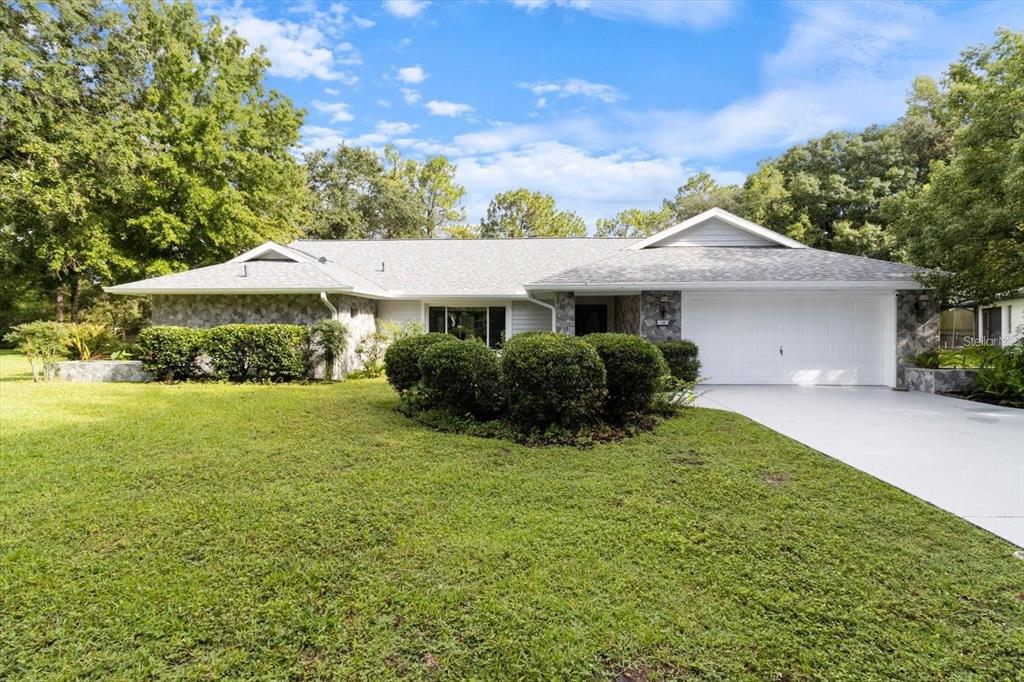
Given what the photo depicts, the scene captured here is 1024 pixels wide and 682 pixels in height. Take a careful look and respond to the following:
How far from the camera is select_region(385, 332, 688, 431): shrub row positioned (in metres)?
6.81

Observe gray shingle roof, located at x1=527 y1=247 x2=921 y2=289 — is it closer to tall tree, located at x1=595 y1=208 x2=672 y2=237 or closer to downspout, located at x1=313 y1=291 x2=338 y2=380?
downspout, located at x1=313 y1=291 x2=338 y2=380

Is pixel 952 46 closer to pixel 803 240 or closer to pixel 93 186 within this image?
pixel 803 240

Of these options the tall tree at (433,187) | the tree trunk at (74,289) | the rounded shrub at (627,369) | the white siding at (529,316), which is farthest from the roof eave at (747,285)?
the tall tree at (433,187)

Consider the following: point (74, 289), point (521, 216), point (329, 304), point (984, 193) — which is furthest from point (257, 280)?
point (521, 216)

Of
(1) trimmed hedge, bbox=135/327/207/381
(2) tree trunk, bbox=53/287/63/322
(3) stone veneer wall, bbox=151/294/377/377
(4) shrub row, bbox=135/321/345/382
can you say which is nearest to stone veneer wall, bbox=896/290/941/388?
(4) shrub row, bbox=135/321/345/382

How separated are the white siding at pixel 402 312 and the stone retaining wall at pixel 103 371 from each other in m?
6.85

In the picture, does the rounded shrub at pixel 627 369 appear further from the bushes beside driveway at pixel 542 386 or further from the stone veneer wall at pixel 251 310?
the stone veneer wall at pixel 251 310

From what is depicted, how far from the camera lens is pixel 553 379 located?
674 cm

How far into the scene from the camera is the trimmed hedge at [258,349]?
40.9 feet

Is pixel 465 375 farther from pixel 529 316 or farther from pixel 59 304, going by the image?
pixel 59 304

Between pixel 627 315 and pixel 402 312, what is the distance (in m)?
7.53

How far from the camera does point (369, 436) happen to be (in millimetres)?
7023

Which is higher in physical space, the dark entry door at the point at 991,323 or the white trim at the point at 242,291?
the white trim at the point at 242,291

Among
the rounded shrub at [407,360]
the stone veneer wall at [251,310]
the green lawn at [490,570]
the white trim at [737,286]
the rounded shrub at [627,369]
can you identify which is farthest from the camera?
the stone veneer wall at [251,310]
